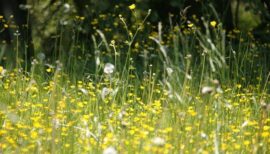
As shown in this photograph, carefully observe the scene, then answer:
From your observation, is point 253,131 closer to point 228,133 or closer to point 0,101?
point 228,133

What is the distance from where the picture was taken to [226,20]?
23.5 ft

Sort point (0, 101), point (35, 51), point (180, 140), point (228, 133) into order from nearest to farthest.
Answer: point (180, 140)
point (228, 133)
point (0, 101)
point (35, 51)

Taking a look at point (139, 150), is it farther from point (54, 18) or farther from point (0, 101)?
Answer: point (54, 18)

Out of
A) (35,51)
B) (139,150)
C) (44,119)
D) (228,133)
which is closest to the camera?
(139,150)

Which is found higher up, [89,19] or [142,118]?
[89,19]

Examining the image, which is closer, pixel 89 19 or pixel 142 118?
pixel 142 118

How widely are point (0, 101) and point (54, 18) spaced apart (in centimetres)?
243

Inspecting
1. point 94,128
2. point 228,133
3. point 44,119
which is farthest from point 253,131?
point 44,119

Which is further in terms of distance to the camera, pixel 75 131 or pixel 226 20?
pixel 226 20

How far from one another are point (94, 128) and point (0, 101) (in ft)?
3.17

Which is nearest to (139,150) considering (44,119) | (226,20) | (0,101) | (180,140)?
(180,140)

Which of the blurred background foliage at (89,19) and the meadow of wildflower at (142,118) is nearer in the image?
the meadow of wildflower at (142,118)

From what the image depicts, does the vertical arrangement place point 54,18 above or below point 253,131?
above

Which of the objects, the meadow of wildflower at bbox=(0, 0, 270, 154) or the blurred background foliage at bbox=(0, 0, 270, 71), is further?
the blurred background foliage at bbox=(0, 0, 270, 71)
